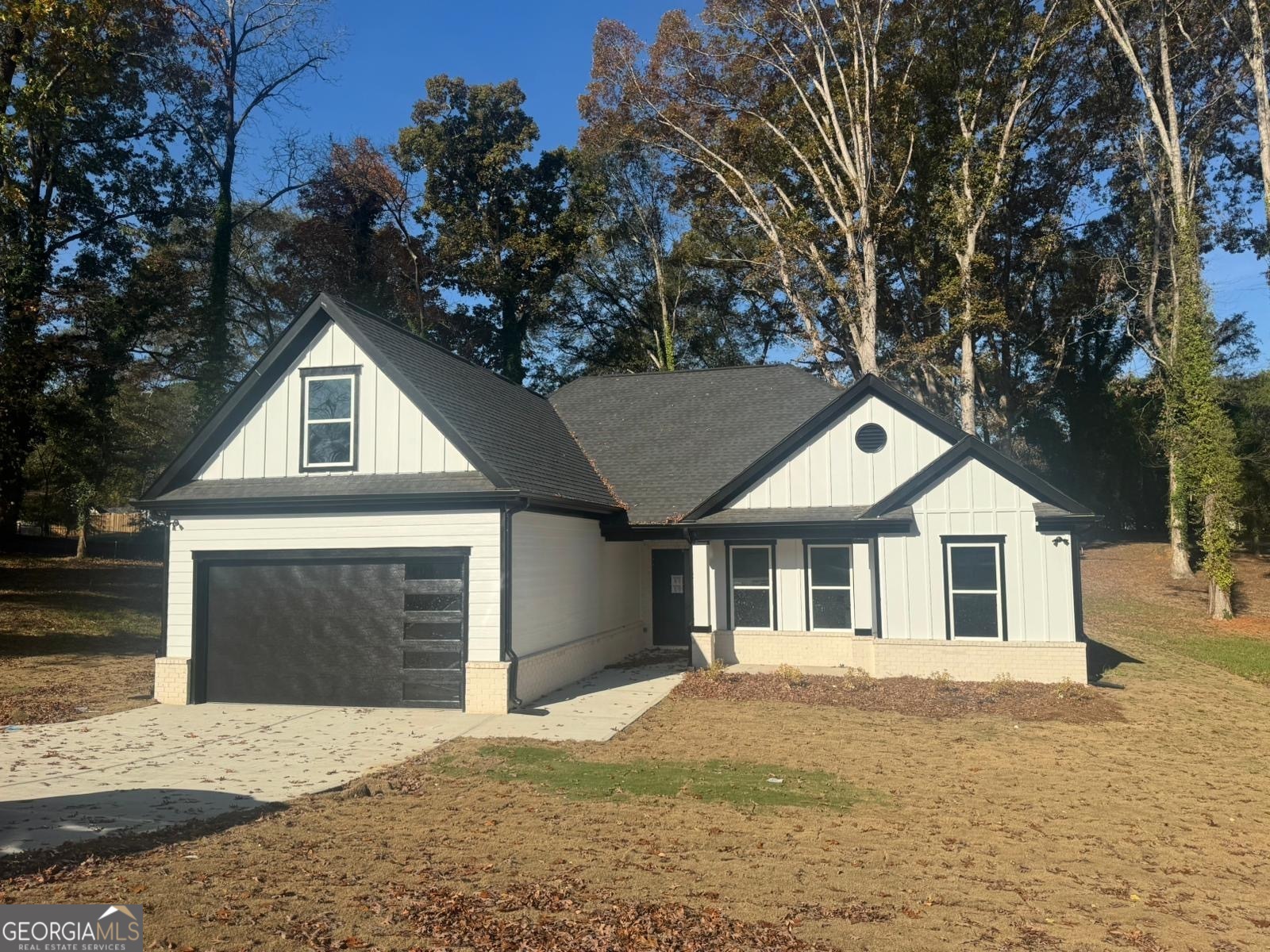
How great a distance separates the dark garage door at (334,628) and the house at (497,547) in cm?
3

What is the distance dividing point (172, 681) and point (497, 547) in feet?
20.2

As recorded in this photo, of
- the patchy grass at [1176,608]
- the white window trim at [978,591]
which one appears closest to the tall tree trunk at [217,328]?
the white window trim at [978,591]

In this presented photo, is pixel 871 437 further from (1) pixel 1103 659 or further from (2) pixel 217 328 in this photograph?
(2) pixel 217 328

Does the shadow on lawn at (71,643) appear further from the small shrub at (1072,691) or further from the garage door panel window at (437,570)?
the small shrub at (1072,691)

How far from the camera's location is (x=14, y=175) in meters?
24.9

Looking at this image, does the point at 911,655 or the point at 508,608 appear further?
the point at 911,655

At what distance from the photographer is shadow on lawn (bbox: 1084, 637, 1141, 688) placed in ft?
50.4

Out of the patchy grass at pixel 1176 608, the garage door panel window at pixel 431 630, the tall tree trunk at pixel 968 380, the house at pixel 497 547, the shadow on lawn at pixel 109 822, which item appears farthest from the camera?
the tall tree trunk at pixel 968 380

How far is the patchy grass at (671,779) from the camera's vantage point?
8.26 m

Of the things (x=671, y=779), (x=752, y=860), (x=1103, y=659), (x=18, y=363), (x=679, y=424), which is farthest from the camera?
(x=679, y=424)

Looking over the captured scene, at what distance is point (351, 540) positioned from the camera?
539 inches

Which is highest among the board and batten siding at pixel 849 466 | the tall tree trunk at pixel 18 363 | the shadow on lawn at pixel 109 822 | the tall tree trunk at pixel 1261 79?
the tall tree trunk at pixel 1261 79

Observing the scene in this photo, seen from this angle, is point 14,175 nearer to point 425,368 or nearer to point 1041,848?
point 425,368

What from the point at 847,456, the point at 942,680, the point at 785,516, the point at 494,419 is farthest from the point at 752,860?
the point at 494,419
